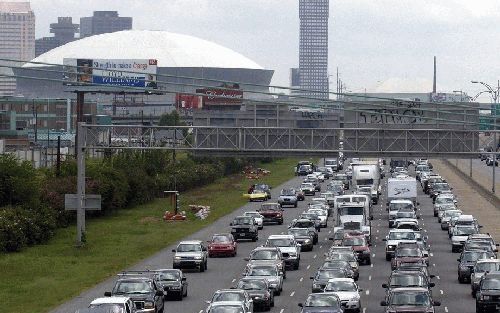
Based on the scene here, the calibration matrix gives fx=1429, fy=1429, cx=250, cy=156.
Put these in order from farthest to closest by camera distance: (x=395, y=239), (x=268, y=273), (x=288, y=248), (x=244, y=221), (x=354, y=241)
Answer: (x=244, y=221), (x=395, y=239), (x=354, y=241), (x=288, y=248), (x=268, y=273)

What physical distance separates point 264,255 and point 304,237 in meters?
17.6

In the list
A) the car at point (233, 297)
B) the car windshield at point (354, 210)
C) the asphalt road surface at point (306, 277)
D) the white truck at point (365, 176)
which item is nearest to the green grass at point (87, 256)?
the asphalt road surface at point (306, 277)

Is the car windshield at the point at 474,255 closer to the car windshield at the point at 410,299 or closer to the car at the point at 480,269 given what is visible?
the car at the point at 480,269

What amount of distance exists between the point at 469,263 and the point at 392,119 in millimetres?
56197

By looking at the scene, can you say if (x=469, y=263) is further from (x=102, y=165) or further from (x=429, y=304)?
(x=102, y=165)

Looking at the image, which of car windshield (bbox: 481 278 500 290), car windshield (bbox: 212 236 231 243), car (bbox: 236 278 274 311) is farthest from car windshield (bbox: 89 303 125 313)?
car windshield (bbox: 212 236 231 243)

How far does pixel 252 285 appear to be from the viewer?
50031 millimetres

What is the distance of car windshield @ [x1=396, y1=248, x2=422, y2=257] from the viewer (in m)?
61.9

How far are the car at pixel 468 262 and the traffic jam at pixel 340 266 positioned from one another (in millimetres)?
56

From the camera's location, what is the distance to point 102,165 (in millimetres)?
109750

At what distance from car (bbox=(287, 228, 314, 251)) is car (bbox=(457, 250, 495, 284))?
17772 millimetres

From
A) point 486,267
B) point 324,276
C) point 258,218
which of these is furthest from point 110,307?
point 258,218

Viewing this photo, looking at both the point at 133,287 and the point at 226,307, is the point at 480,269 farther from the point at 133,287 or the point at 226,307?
the point at 226,307

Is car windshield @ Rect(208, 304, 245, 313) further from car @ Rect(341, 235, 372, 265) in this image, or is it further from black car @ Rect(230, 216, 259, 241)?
black car @ Rect(230, 216, 259, 241)
